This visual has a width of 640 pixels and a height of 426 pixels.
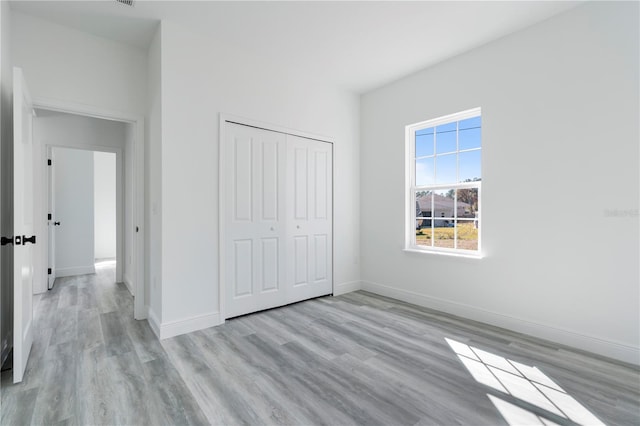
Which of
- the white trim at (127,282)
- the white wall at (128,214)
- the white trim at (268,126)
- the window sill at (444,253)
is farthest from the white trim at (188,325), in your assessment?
the window sill at (444,253)

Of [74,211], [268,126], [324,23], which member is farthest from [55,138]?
[324,23]

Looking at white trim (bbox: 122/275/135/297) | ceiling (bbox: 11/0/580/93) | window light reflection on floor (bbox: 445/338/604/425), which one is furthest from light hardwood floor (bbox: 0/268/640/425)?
ceiling (bbox: 11/0/580/93)

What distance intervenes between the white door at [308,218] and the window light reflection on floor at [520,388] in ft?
6.42

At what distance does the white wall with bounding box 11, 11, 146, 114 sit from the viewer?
2.69 meters

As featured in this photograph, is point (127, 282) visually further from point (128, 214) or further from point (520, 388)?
point (520, 388)

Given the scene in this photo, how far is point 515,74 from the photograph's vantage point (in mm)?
2955

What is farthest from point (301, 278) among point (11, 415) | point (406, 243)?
point (11, 415)

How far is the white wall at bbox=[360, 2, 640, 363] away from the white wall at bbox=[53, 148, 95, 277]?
585cm

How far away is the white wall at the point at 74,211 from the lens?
5.30 meters

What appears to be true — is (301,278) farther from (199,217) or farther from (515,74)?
(515,74)

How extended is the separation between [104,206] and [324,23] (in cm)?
748

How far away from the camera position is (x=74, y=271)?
5.39 metres

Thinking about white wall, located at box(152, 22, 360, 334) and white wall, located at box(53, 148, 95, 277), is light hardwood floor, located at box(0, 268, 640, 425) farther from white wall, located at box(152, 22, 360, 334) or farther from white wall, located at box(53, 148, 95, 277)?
white wall, located at box(53, 148, 95, 277)

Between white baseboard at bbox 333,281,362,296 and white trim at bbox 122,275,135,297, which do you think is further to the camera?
white trim at bbox 122,275,135,297
